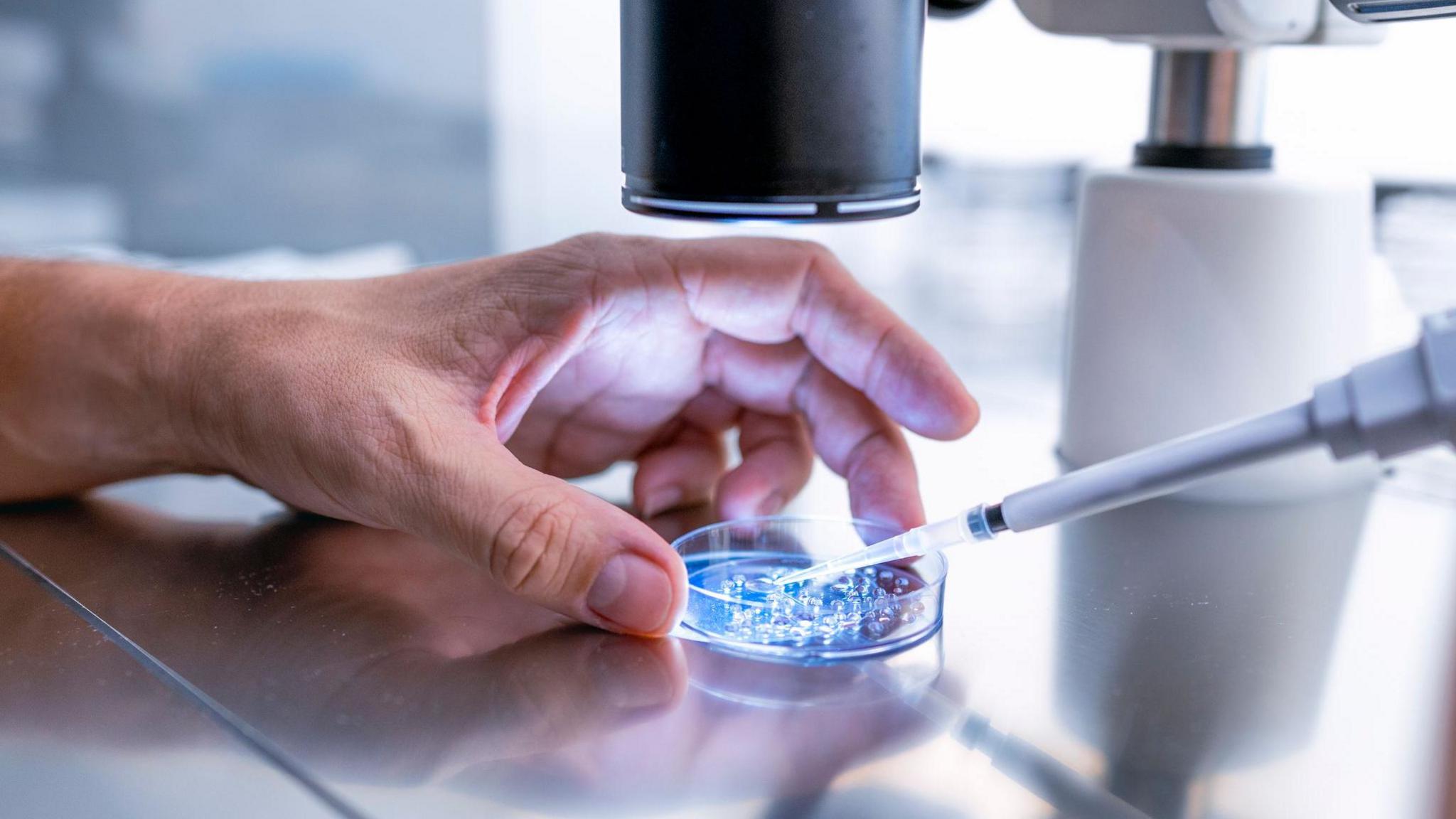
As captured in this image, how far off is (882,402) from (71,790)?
0.44 meters

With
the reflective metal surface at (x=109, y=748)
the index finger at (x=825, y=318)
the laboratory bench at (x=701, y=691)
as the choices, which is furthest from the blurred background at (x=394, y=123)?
the reflective metal surface at (x=109, y=748)

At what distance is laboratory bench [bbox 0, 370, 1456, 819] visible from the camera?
1.28ft

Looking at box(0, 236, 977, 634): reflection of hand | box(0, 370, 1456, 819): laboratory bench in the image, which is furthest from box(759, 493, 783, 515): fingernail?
box(0, 370, 1456, 819): laboratory bench

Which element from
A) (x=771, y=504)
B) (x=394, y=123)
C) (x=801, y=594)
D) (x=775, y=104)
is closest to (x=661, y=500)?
(x=771, y=504)

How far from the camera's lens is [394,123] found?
141 cm

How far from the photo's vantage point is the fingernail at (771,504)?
698 mm

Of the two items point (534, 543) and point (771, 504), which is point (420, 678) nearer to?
point (534, 543)

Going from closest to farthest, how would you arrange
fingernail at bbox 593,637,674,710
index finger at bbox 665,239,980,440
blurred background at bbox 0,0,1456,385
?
fingernail at bbox 593,637,674,710, index finger at bbox 665,239,980,440, blurred background at bbox 0,0,1456,385

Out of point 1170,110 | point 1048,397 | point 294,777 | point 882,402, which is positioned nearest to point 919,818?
point 294,777

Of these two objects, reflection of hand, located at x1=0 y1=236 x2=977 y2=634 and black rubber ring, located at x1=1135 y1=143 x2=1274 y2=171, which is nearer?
reflection of hand, located at x1=0 y1=236 x2=977 y2=634

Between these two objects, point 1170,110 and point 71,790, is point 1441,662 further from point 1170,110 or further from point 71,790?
point 71,790

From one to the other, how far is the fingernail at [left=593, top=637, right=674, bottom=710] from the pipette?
0.52 ft

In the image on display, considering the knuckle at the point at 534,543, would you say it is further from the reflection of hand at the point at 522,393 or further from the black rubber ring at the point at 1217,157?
the black rubber ring at the point at 1217,157

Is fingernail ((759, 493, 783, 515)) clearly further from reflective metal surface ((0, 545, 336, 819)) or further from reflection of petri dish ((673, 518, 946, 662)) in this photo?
reflective metal surface ((0, 545, 336, 819))
